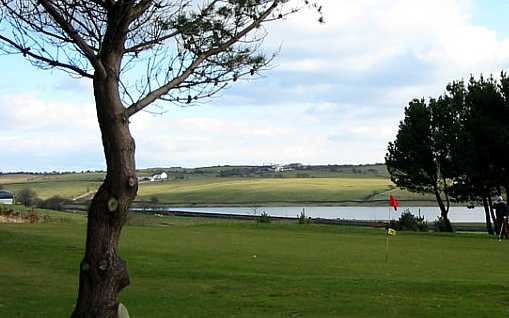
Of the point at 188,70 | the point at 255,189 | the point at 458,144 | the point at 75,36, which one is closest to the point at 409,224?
the point at 458,144

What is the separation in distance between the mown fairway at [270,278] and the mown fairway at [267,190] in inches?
3378

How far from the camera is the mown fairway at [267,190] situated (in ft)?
385

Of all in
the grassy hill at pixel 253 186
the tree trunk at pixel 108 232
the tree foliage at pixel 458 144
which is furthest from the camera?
the grassy hill at pixel 253 186

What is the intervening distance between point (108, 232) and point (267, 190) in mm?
115955

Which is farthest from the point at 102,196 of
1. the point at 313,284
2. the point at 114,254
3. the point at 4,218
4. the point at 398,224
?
the point at 4,218

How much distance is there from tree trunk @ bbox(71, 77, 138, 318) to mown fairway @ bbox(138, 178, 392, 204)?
103 m

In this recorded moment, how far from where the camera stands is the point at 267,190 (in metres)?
126

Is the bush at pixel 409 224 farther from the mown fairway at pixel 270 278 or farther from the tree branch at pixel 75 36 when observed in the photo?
the tree branch at pixel 75 36

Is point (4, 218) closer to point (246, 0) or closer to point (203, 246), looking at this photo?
point (203, 246)

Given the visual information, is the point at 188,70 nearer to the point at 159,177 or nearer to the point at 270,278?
the point at 270,278

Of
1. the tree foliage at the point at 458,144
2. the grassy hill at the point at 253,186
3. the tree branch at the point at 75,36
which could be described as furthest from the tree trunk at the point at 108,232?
the grassy hill at the point at 253,186

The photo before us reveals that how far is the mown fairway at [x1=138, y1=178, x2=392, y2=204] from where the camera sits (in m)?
118

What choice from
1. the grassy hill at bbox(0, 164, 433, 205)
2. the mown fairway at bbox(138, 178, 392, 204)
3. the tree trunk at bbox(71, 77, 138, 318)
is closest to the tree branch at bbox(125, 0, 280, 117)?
the tree trunk at bbox(71, 77, 138, 318)

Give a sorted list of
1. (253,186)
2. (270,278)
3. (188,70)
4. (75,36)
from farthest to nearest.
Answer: (253,186) → (270,278) → (188,70) → (75,36)
